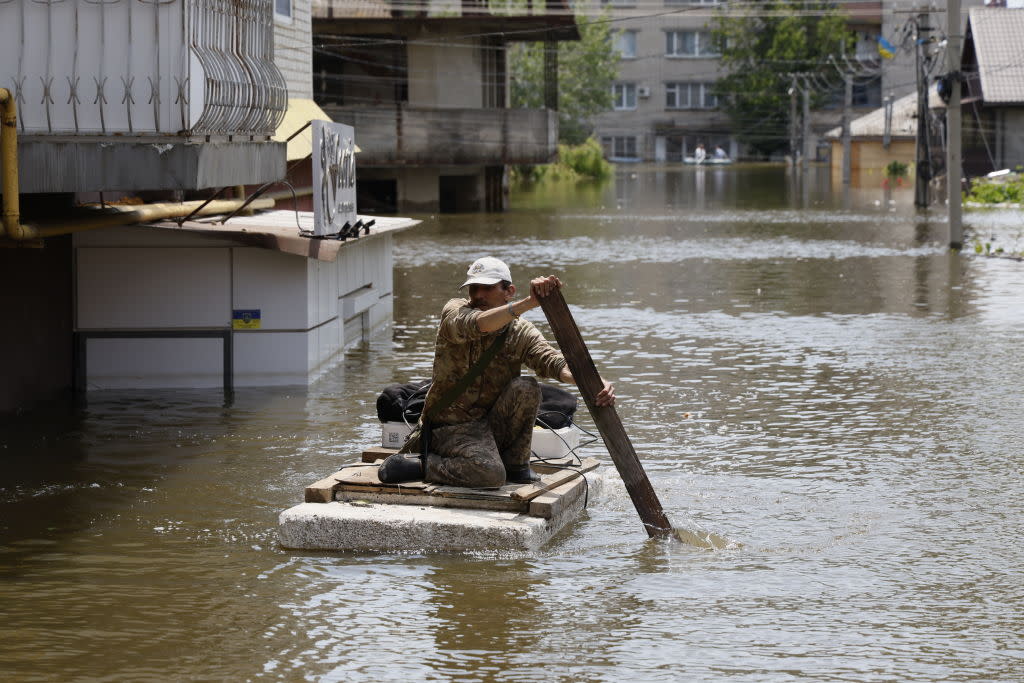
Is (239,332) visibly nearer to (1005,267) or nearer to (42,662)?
(42,662)

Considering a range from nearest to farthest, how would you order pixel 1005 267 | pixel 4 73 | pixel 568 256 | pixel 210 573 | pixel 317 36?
pixel 210 573 < pixel 4 73 < pixel 1005 267 < pixel 568 256 < pixel 317 36

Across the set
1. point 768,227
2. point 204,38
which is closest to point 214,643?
point 204,38

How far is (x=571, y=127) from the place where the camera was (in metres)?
86.4

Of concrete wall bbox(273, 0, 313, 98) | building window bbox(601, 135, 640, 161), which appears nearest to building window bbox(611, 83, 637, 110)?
building window bbox(601, 135, 640, 161)

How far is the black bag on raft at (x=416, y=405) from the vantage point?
9109mm

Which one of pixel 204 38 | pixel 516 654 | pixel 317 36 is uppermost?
pixel 317 36

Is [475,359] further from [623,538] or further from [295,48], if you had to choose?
[295,48]

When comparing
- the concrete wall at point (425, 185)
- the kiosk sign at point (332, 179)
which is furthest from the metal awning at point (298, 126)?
the concrete wall at point (425, 185)

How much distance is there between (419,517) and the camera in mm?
7988

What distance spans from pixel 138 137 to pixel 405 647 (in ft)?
15.8

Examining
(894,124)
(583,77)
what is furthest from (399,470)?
(583,77)

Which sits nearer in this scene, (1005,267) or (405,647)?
(405,647)

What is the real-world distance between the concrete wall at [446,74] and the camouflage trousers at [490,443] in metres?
34.9

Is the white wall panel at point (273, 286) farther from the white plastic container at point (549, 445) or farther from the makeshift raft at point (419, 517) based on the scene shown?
the makeshift raft at point (419, 517)
